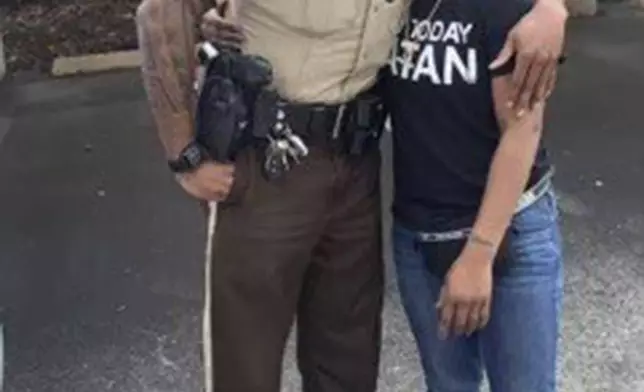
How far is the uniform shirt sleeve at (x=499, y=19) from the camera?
213 centimetres

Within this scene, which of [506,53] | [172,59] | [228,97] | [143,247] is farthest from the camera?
[143,247]

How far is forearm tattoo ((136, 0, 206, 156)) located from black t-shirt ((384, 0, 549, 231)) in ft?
1.20

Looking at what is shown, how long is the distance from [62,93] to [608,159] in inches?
126

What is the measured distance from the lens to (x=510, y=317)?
2.31 m

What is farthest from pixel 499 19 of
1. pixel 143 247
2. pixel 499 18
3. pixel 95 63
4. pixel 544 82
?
pixel 95 63

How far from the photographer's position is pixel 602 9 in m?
8.65

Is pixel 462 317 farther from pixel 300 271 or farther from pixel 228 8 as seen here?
pixel 228 8

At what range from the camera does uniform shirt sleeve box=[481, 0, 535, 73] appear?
2131 millimetres

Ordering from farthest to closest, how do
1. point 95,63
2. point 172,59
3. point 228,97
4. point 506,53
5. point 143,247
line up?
point 95,63
point 143,247
point 172,59
point 228,97
point 506,53

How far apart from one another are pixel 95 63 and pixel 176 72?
5692 mm

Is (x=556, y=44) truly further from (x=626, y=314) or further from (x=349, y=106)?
(x=626, y=314)

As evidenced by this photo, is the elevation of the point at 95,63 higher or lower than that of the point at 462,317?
lower

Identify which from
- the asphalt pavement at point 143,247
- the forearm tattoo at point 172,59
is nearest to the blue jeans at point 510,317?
the forearm tattoo at point 172,59

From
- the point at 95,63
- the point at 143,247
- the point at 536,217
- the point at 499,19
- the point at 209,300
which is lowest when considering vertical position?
the point at 95,63
